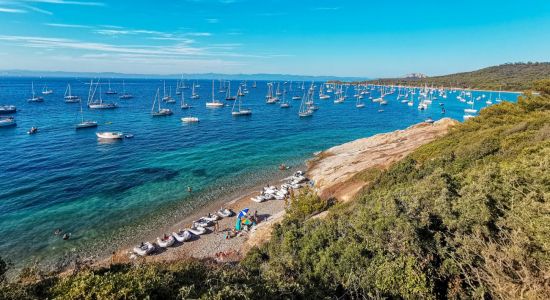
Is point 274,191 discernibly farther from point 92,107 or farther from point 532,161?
point 92,107

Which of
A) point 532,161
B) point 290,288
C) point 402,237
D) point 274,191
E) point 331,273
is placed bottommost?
point 274,191

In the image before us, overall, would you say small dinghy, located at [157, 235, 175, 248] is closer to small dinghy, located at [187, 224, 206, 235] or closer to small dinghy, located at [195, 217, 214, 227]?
small dinghy, located at [187, 224, 206, 235]

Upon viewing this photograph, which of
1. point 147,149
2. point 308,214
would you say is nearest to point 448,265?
point 308,214

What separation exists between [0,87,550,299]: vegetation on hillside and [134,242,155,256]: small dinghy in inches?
467

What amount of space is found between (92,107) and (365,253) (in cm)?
11257

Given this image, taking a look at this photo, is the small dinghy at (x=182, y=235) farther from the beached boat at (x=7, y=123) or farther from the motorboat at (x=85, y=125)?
the beached boat at (x=7, y=123)

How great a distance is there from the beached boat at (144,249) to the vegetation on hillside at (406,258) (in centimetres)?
1186

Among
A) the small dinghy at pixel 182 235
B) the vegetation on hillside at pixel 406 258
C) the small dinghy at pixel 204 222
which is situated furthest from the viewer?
the small dinghy at pixel 204 222

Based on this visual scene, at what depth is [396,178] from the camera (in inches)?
912

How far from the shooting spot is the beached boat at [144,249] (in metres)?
24.5

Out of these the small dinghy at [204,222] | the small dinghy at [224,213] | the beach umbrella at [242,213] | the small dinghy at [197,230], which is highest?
the beach umbrella at [242,213]

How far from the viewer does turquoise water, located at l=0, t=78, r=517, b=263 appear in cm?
2830

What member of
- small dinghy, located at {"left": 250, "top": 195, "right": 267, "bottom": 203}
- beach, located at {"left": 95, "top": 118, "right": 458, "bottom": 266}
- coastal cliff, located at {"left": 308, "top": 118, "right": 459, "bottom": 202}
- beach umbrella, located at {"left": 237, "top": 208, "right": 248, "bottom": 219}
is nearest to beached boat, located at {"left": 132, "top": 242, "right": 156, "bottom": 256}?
beach, located at {"left": 95, "top": 118, "right": 458, "bottom": 266}

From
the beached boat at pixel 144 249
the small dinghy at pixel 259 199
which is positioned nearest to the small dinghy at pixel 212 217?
the small dinghy at pixel 259 199
